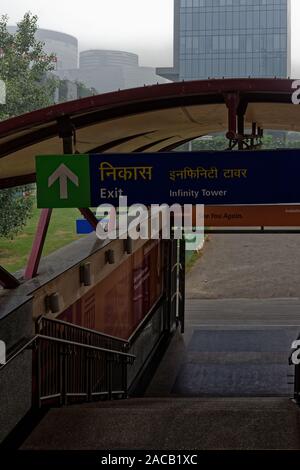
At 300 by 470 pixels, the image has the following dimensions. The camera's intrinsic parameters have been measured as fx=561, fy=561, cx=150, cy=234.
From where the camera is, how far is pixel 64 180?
19.4ft

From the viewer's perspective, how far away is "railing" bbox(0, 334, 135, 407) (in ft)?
19.0

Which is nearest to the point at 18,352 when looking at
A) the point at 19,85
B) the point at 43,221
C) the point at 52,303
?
the point at 52,303

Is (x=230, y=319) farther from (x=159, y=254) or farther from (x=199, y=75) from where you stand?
(x=199, y=75)

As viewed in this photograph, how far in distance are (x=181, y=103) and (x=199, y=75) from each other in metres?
101

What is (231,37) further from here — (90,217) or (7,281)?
(7,281)

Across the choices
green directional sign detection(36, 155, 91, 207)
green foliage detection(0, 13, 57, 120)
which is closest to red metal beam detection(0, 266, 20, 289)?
green directional sign detection(36, 155, 91, 207)

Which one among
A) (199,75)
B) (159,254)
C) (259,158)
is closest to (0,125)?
(259,158)

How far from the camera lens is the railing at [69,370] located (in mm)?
5781

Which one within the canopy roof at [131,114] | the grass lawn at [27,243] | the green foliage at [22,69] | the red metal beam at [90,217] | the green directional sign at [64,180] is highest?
the green foliage at [22,69]

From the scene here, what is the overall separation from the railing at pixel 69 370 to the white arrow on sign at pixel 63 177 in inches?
60.5

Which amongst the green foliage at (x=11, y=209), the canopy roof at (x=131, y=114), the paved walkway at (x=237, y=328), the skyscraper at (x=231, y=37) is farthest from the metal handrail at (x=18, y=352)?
the skyscraper at (x=231, y=37)

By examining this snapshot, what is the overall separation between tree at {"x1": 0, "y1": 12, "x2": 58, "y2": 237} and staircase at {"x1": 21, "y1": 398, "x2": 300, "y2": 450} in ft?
35.7

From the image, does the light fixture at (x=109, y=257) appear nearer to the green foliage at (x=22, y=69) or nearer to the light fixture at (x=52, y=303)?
the light fixture at (x=52, y=303)

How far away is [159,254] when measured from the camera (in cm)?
1447
